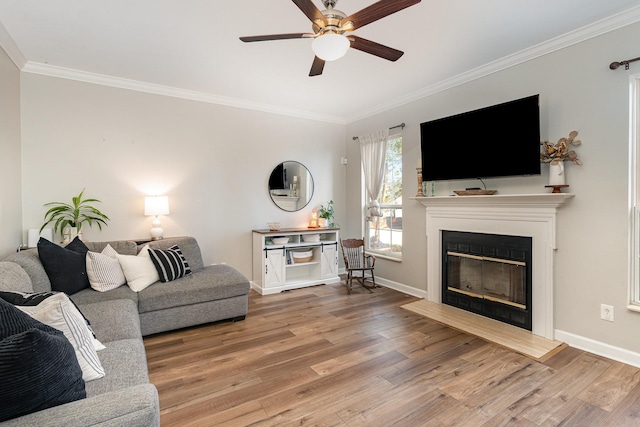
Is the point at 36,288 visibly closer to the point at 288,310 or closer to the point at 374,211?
the point at 288,310

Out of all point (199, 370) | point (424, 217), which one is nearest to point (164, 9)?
point (199, 370)

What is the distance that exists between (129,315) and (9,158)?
203 centimetres

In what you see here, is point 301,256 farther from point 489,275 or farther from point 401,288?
point 489,275

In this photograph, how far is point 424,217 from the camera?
408 cm

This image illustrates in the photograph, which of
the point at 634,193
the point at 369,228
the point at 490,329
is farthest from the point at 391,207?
the point at 634,193

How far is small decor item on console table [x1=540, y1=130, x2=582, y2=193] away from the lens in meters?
2.73

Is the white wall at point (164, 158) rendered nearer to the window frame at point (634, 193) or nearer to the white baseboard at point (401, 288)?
the white baseboard at point (401, 288)

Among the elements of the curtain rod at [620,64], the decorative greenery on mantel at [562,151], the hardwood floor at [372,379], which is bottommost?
the hardwood floor at [372,379]

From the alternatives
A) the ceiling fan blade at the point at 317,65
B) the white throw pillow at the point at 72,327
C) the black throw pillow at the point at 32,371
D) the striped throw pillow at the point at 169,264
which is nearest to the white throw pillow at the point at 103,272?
the striped throw pillow at the point at 169,264

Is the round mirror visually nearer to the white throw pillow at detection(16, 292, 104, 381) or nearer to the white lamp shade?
the white lamp shade

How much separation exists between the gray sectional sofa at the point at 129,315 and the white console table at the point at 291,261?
2.55 feet

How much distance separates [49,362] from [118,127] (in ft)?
11.3

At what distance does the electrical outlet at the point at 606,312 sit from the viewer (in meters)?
2.57

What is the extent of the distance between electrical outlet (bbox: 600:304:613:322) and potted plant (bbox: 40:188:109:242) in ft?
16.3
